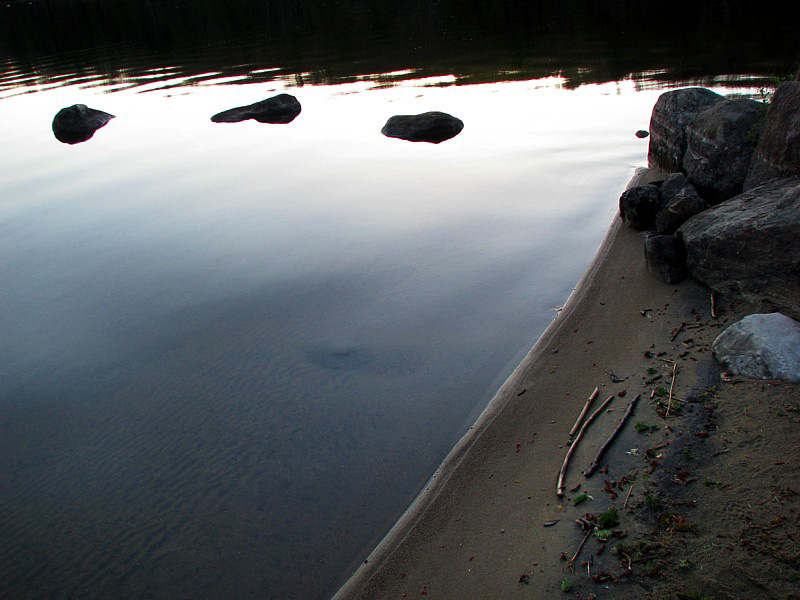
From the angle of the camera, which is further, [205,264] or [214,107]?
[214,107]

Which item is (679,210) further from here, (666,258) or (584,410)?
(584,410)

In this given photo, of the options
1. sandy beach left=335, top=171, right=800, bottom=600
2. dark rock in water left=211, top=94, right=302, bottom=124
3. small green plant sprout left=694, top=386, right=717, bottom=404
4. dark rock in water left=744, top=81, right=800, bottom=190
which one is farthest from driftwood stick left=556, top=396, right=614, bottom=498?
dark rock in water left=211, top=94, right=302, bottom=124

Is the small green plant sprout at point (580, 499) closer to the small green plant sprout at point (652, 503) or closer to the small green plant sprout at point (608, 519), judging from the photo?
the small green plant sprout at point (608, 519)

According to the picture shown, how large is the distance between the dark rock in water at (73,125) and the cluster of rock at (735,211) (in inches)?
753

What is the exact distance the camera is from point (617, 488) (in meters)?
5.44

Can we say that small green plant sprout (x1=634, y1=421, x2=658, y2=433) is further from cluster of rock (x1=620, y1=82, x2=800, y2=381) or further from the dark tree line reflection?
the dark tree line reflection

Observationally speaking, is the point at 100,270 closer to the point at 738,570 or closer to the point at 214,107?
the point at 738,570

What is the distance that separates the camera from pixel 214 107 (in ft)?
82.1

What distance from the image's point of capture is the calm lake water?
6254 mm

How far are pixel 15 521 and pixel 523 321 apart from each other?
6.21m

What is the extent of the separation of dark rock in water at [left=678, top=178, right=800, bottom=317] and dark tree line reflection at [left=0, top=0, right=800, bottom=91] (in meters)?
13.4

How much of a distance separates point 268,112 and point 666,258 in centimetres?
1725

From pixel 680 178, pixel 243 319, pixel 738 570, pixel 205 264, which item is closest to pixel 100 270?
pixel 205 264

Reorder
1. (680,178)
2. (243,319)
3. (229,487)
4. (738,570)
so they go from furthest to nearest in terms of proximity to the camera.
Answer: (680,178)
(243,319)
(229,487)
(738,570)
